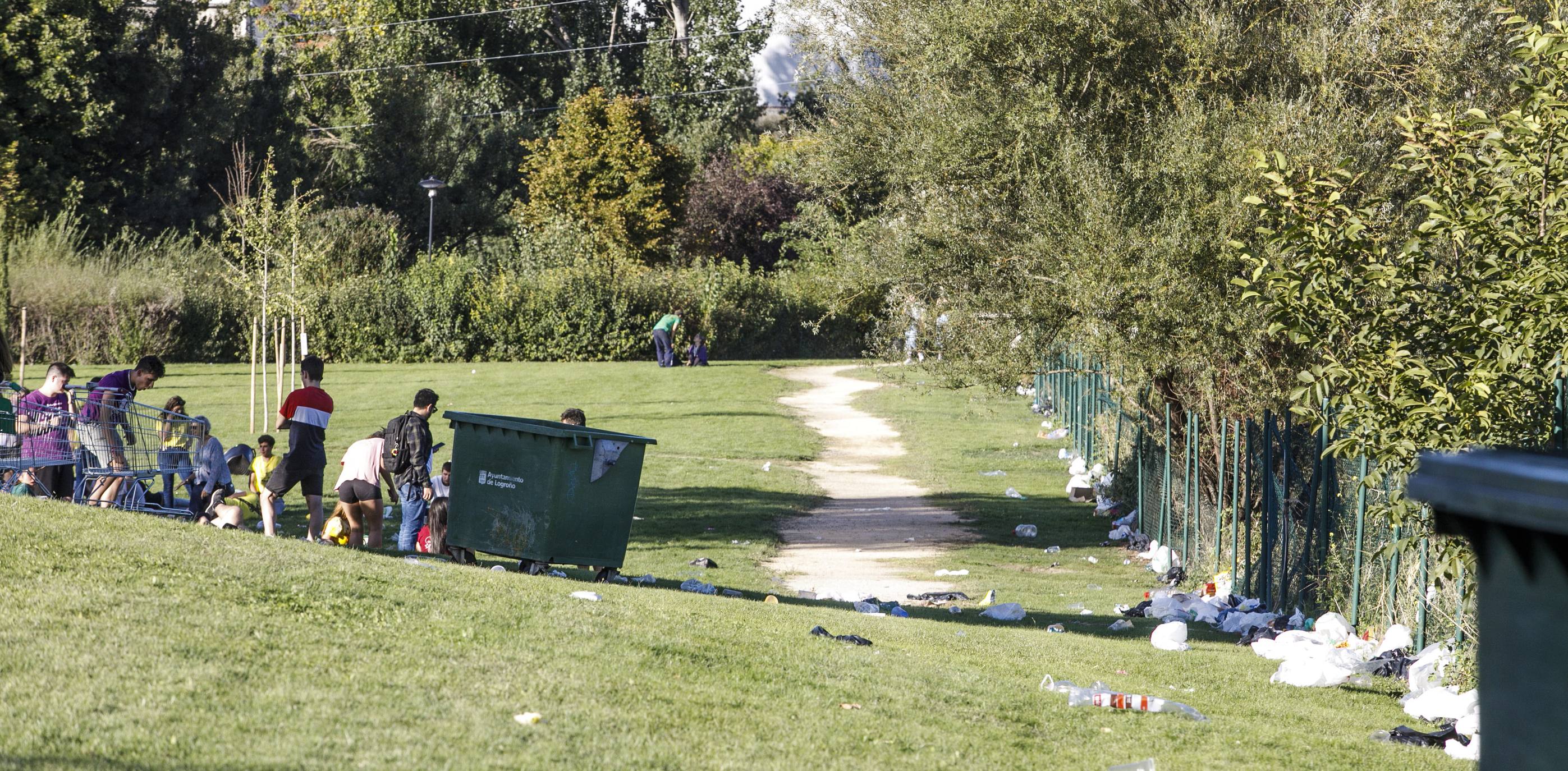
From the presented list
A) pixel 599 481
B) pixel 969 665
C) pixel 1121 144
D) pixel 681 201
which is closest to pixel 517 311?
pixel 681 201

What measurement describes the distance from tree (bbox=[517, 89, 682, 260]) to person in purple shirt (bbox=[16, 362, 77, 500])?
3565 centimetres

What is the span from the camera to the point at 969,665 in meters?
7.25

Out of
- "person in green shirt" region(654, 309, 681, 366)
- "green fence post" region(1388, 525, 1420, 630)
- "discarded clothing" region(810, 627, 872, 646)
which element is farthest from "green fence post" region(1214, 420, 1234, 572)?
"person in green shirt" region(654, 309, 681, 366)

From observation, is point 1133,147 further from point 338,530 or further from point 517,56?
point 517,56

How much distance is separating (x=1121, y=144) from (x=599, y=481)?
6.59 meters

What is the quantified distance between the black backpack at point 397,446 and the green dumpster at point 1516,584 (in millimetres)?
9077

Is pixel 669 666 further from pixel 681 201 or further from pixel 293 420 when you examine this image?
pixel 681 201

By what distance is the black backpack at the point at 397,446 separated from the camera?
421 inches

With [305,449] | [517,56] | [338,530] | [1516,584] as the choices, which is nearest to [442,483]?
[338,530]

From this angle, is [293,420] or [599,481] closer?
[599,481]

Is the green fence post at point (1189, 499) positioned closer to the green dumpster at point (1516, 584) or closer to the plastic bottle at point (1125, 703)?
the plastic bottle at point (1125, 703)

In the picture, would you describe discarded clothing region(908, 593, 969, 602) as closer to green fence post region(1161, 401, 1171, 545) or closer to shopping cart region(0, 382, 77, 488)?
green fence post region(1161, 401, 1171, 545)

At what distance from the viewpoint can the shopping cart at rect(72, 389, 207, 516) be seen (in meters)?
10.7

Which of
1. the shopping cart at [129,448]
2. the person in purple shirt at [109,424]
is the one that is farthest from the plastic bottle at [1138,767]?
the person in purple shirt at [109,424]
